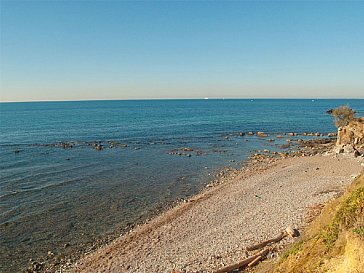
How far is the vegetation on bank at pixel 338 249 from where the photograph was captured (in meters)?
7.32

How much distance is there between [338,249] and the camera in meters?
8.48

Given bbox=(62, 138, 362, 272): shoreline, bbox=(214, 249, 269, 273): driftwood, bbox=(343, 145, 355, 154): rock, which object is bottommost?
bbox=(62, 138, 362, 272): shoreline

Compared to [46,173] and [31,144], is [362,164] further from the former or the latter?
[31,144]

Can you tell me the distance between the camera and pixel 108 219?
22.4 metres

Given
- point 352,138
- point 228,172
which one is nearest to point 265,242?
point 228,172

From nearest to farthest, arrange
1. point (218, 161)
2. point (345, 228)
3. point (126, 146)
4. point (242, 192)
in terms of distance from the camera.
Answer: point (345, 228), point (242, 192), point (218, 161), point (126, 146)

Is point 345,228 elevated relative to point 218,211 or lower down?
elevated

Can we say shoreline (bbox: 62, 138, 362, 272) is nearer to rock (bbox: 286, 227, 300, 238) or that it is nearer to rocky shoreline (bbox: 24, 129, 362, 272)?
rocky shoreline (bbox: 24, 129, 362, 272)

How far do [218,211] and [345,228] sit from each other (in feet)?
43.7

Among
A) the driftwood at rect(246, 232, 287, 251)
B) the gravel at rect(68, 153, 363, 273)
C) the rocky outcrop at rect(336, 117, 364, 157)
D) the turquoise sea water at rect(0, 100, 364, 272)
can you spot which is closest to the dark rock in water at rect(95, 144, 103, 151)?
the turquoise sea water at rect(0, 100, 364, 272)

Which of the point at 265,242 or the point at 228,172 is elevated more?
the point at 265,242

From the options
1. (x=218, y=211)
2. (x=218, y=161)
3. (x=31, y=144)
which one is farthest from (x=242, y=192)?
(x=31, y=144)

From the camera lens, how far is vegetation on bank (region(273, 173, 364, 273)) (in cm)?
732

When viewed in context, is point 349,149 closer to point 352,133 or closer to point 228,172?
point 352,133
